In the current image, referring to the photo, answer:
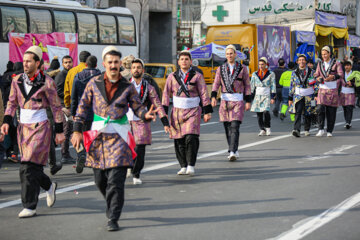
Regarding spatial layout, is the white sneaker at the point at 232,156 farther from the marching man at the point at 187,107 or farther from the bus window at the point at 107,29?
the bus window at the point at 107,29

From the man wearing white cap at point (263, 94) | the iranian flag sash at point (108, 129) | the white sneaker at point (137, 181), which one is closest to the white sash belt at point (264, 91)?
the man wearing white cap at point (263, 94)

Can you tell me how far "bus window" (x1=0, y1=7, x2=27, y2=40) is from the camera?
17628 millimetres

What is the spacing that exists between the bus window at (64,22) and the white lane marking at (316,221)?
14.1m

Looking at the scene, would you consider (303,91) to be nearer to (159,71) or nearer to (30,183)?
(30,183)

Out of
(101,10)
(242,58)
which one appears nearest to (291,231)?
(101,10)

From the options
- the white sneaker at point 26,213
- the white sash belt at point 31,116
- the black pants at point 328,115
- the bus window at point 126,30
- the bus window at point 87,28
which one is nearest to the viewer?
the white sneaker at point 26,213

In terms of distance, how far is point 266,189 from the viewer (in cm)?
780

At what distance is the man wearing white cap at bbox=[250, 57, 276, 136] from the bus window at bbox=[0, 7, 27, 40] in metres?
7.31

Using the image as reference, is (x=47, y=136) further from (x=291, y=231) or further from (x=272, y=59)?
(x=272, y=59)

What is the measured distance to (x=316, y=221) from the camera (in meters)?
6.09

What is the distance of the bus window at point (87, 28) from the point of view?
20.4 metres

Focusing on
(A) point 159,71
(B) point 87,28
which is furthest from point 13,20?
(A) point 159,71

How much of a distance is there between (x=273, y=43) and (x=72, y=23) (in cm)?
1138

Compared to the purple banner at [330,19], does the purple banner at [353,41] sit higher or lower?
lower
